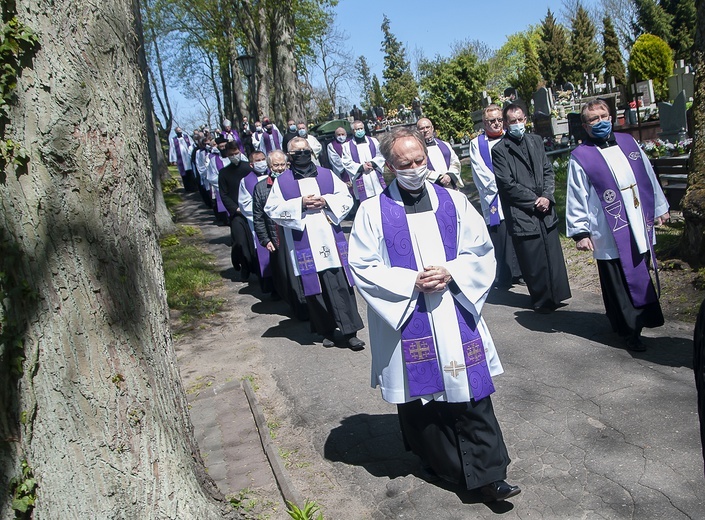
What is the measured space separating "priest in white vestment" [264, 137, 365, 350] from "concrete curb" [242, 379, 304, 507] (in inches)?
62.3

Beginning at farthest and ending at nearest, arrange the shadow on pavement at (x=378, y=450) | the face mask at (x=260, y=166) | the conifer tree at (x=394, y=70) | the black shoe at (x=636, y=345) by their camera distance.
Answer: the conifer tree at (x=394, y=70) < the face mask at (x=260, y=166) < the black shoe at (x=636, y=345) < the shadow on pavement at (x=378, y=450)

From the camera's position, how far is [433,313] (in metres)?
4.20

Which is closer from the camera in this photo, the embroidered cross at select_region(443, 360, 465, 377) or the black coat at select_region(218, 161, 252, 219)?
the embroidered cross at select_region(443, 360, 465, 377)

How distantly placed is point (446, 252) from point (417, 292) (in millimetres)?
293

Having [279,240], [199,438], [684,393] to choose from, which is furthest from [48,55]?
[279,240]

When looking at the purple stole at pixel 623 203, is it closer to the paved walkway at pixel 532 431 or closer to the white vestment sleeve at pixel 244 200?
the paved walkway at pixel 532 431

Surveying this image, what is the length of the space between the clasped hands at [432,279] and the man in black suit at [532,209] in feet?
12.5

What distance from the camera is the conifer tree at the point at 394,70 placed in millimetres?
77031

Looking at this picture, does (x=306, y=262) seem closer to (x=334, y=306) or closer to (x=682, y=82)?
(x=334, y=306)

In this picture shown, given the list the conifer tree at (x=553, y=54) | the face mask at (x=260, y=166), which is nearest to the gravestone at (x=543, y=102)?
the face mask at (x=260, y=166)

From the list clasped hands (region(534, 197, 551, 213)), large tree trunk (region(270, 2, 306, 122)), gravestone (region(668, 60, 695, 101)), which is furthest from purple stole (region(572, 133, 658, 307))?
gravestone (region(668, 60, 695, 101))

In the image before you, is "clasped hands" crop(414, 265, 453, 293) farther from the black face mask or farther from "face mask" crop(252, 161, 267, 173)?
"face mask" crop(252, 161, 267, 173)

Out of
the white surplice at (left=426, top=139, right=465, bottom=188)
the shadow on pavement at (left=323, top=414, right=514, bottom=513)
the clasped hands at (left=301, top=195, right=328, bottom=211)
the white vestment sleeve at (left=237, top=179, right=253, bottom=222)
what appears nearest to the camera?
the shadow on pavement at (left=323, top=414, right=514, bottom=513)

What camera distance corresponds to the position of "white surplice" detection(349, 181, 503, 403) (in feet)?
13.6
